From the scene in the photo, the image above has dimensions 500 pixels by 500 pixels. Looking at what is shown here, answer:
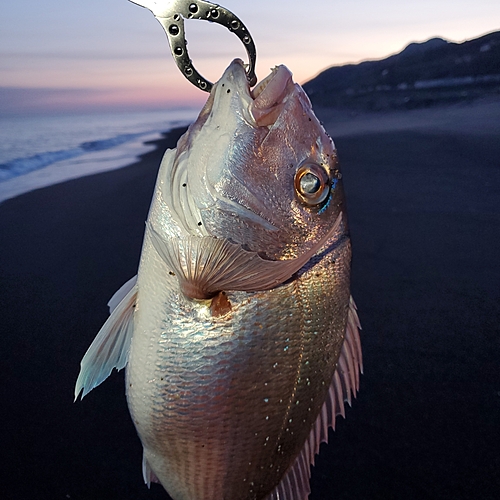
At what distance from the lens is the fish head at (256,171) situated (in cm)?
124

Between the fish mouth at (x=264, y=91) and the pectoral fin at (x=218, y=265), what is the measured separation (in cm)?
35

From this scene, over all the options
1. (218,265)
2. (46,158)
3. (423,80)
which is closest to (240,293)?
(218,265)

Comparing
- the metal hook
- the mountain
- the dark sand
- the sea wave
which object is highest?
the mountain

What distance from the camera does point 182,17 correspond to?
1169mm

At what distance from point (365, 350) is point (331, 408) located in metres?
1.83

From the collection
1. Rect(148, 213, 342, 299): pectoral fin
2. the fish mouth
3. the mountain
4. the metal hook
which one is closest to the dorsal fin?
Rect(148, 213, 342, 299): pectoral fin

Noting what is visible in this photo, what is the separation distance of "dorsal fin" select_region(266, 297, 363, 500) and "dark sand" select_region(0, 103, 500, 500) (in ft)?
2.95

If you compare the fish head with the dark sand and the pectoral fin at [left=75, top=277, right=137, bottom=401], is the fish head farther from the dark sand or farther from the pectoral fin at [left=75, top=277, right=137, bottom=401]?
the dark sand

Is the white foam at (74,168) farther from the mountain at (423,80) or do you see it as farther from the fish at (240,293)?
the mountain at (423,80)

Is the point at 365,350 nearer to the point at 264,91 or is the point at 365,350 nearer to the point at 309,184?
the point at 309,184

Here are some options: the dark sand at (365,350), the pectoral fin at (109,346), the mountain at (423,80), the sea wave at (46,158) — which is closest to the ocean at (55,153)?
the sea wave at (46,158)

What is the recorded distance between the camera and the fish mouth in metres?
1.25

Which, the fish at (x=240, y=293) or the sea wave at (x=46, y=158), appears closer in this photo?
the fish at (x=240, y=293)

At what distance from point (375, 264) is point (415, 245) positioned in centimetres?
64
